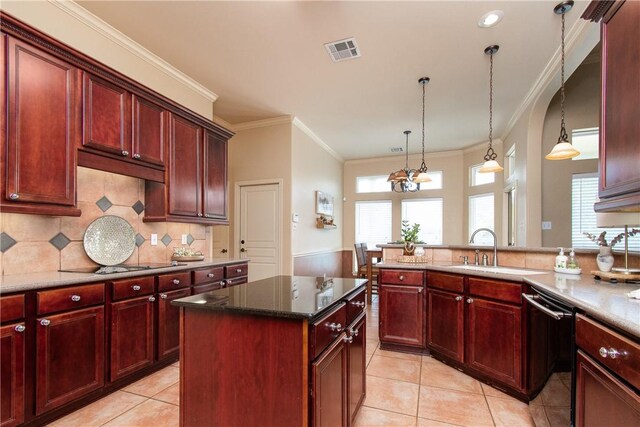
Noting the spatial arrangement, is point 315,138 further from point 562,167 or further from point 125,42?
point 562,167

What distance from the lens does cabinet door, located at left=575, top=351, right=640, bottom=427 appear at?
103 centimetres

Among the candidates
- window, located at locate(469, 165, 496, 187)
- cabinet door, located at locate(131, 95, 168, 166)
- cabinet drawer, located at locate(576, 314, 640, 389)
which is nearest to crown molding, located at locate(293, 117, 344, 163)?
cabinet door, located at locate(131, 95, 168, 166)

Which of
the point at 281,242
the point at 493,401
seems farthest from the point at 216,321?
the point at 281,242

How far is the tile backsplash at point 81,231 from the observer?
6.75ft

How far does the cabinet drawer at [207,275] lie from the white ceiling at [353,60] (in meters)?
2.27

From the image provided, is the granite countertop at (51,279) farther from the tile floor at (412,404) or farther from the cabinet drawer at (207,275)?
the tile floor at (412,404)

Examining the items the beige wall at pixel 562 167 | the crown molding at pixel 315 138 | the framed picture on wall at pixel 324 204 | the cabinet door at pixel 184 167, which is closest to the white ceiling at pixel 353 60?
the crown molding at pixel 315 138

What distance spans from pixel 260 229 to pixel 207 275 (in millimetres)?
1885

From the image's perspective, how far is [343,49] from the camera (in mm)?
3045

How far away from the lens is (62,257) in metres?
2.33

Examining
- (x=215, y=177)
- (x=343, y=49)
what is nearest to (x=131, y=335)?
(x=215, y=177)

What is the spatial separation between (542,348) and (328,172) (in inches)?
199

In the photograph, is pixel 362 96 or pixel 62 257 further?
pixel 362 96

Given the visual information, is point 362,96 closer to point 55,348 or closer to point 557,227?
point 557,227
